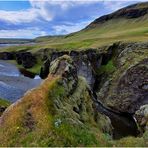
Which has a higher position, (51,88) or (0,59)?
(51,88)

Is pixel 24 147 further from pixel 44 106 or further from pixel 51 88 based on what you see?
pixel 51 88

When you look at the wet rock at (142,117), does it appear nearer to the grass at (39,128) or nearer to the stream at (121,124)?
the stream at (121,124)

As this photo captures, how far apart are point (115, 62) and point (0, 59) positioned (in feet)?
368

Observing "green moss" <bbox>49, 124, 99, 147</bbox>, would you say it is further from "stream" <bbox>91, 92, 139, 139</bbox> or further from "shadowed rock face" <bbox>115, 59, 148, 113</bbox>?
"shadowed rock face" <bbox>115, 59, 148, 113</bbox>

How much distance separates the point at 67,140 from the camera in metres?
22.1

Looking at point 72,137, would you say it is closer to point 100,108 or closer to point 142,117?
point 142,117

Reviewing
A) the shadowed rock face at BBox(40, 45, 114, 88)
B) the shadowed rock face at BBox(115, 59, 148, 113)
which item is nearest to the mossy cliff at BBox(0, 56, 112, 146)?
the shadowed rock face at BBox(115, 59, 148, 113)

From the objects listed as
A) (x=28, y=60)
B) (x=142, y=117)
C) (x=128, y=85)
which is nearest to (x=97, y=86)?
(x=128, y=85)

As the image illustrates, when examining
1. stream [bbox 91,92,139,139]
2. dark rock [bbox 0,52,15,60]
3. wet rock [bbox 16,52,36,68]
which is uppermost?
stream [bbox 91,92,139,139]

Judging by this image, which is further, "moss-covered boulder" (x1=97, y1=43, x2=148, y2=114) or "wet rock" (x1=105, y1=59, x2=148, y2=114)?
"moss-covered boulder" (x1=97, y1=43, x2=148, y2=114)

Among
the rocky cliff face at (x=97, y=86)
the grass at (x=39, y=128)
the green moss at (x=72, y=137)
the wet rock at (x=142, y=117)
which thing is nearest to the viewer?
the green moss at (x=72, y=137)

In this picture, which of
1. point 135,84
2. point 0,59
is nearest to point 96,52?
point 135,84

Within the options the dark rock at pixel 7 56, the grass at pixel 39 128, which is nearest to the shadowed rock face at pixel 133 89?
the grass at pixel 39 128

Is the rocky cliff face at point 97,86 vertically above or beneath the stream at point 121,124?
above
